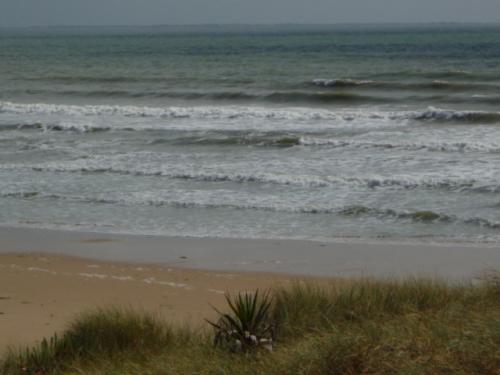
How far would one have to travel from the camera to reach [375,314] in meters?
6.61

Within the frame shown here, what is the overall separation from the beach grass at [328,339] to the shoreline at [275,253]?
8.00ft

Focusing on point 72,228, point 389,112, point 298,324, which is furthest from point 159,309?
point 389,112

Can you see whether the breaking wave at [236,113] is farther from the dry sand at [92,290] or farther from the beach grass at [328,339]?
the beach grass at [328,339]

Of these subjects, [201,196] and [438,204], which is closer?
[438,204]

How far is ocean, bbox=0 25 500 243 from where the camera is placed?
13.0 metres

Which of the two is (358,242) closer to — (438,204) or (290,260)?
(290,260)

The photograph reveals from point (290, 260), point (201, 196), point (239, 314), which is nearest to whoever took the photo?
point (239, 314)

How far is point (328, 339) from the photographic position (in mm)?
5406

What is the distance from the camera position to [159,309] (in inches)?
328

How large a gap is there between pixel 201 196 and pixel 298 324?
8.47 m

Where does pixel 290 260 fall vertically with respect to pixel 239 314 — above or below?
below

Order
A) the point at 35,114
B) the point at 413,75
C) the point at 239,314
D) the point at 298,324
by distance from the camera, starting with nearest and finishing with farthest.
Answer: the point at 239,314
the point at 298,324
the point at 35,114
the point at 413,75

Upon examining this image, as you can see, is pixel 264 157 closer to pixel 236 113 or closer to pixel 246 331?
pixel 236 113

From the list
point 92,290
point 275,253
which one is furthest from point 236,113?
point 92,290
